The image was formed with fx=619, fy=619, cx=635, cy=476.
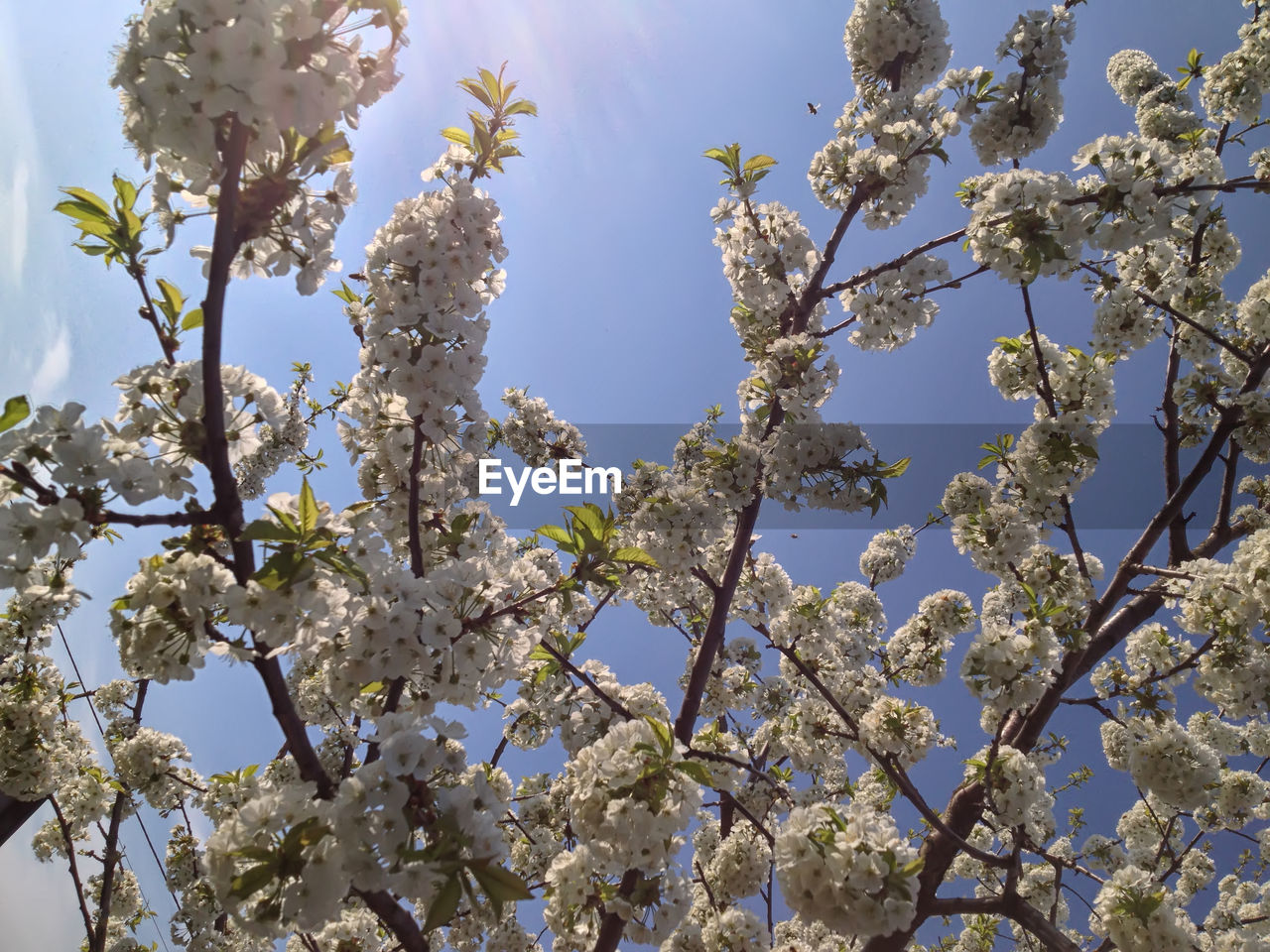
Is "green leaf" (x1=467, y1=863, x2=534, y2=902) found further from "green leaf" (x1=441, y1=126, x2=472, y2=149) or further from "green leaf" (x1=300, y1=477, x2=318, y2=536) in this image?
"green leaf" (x1=441, y1=126, x2=472, y2=149)

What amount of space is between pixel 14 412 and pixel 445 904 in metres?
2.07

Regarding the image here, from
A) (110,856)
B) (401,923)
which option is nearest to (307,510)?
(401,923)

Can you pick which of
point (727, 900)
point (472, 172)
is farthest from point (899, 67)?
Result: point (727, 900)

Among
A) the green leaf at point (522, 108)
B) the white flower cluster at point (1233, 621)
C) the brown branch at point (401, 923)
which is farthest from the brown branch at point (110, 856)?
the white flower cluster at point (1233, 621)

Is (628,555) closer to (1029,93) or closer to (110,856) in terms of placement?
(1029,93)

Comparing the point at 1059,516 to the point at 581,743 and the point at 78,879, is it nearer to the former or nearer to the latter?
the point at 581,743

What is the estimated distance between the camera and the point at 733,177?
5238 mm

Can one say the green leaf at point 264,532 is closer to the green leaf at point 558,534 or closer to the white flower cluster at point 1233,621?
the green leaf at point 558,534

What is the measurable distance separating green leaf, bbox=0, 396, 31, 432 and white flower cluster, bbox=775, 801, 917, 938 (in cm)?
339

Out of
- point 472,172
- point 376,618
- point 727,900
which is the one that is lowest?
point 727,900

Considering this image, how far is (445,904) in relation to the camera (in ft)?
6.27

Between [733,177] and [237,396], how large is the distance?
4235mm

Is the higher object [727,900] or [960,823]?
[960,823]

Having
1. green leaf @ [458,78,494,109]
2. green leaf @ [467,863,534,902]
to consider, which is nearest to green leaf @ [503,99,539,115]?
green leaf @ [458,78,494,109]
